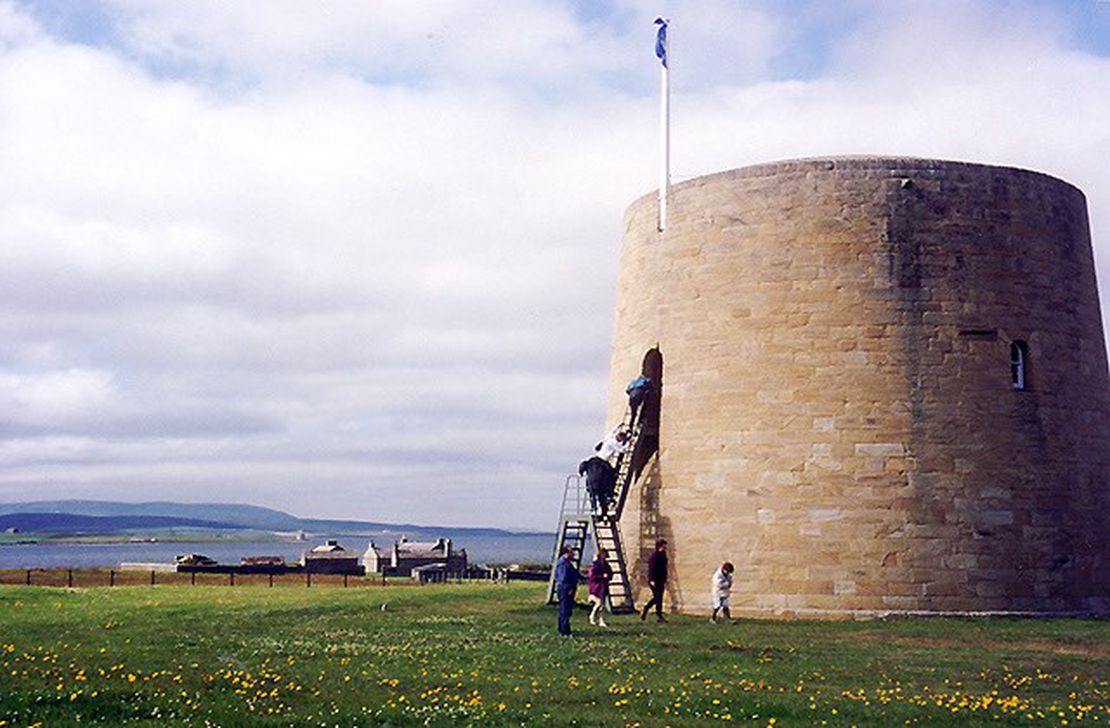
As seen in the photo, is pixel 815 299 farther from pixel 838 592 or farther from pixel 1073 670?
pixel 1073 670

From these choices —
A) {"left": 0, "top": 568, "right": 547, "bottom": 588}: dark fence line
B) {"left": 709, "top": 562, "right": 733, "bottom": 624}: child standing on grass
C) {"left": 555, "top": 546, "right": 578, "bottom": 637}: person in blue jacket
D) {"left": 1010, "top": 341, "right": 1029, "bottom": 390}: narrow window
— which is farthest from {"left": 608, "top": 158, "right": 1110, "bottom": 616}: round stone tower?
{"left": 0, "top": 568, "right": 547, "bottom": 588}: dark fence line

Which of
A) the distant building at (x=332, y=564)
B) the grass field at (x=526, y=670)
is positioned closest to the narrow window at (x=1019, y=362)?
the grass field at (x=526, y=670)

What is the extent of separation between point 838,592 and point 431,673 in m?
10.2

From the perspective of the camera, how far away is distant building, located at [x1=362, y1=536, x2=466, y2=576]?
181ft

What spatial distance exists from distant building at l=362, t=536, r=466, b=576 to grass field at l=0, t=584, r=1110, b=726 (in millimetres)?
31814

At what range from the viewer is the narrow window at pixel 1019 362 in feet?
76.5

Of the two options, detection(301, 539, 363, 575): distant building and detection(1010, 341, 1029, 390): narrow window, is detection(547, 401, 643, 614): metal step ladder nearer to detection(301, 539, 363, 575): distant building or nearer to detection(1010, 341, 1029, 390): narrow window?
detection(1010, 341, 1029, 390): narrow window

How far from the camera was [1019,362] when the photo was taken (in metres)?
23.4

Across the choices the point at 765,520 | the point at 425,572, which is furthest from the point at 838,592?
the point at 425,572

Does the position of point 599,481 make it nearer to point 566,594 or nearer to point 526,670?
point 566,594

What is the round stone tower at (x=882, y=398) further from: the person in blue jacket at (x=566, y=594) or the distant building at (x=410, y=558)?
the distant building at (x=410, y=558)

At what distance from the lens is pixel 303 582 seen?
38469 millimetres

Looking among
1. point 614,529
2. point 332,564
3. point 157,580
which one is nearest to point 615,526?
point 614,529

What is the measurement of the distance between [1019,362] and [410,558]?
126 feet
